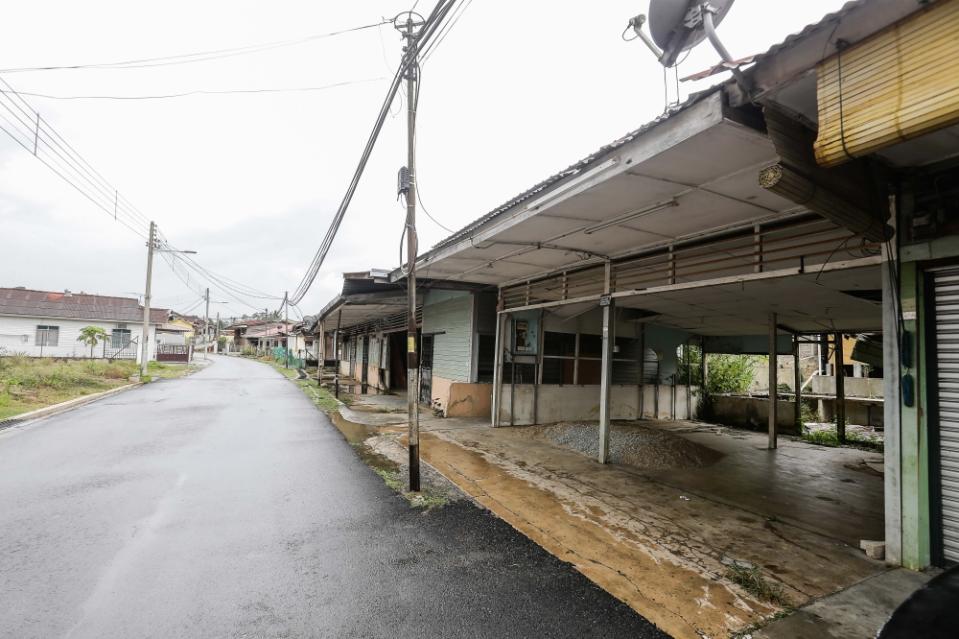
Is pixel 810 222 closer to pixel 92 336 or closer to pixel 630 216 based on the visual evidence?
pixel 630 216

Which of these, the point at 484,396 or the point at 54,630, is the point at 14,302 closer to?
the point at 484,396

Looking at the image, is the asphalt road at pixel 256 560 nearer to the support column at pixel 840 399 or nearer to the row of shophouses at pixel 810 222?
the row of shophouses at pixel 810 222

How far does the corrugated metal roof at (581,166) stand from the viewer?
305 centimetres

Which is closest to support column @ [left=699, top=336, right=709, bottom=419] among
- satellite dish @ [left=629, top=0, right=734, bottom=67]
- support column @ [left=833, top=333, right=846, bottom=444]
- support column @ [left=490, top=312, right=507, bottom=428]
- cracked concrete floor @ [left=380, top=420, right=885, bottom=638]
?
support column @ [left=833, top=333, right=846, bottom=444]

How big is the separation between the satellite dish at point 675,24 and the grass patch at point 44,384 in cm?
1353

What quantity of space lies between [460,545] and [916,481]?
146 inches

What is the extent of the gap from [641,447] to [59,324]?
3925cm

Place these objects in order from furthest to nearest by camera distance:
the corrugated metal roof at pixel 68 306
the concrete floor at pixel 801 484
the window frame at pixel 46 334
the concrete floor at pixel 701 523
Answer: the corrugated metal roof at pixel 68 306
the window frame at pixel 46 334
the concrete floor at pixel 801 484
the concrete floor at pixel 701 523

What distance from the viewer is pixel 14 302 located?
100 ft

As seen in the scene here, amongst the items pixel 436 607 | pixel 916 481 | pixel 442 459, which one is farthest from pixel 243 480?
pixel 916 481

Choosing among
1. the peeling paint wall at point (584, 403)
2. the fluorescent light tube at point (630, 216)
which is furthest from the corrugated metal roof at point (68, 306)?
the fluorescent light tube at point (630, 216)

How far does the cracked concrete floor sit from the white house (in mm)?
34863

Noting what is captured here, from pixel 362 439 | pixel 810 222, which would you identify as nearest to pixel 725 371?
pixel 810 222

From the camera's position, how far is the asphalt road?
9.09 ft
